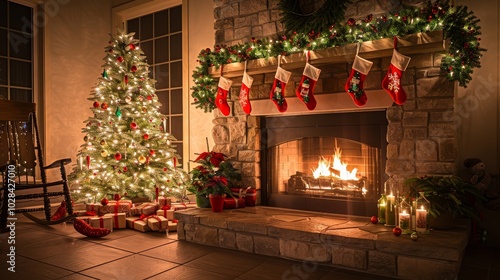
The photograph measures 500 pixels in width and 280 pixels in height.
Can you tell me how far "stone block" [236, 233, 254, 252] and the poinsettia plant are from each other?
547 mm

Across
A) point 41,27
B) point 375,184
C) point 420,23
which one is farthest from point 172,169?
point 420,23

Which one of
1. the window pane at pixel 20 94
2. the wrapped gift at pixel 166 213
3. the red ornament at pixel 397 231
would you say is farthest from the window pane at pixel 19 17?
the red ornament at pixel 397 231

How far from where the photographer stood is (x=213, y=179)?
3307mm

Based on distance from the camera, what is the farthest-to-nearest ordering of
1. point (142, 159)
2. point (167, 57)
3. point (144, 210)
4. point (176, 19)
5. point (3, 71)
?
point (167, 57)
point (176, 19)
point (3, 71)
point (142, 159)
point (144, 210)

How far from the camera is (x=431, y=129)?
9.01 ft

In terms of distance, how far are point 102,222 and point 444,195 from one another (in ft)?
9.32

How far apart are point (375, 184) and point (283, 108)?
99 centimetres

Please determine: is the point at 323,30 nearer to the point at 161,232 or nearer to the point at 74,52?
the point at 161,232

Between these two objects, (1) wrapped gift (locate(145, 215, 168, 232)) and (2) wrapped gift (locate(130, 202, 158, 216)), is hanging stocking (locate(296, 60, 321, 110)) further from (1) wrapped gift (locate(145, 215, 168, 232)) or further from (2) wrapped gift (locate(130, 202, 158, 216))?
(2) wrapped gift (locate(130, 202, 158, 216))

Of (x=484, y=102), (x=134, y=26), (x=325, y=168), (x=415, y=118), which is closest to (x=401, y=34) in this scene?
(x=415, y=118)

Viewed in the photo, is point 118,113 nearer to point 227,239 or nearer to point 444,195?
point 227,239

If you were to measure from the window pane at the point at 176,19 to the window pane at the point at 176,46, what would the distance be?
0.10 metres

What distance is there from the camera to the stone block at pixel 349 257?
2.37 metres

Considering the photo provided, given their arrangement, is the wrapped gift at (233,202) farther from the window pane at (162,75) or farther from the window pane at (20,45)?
the window pane at (20,45)
